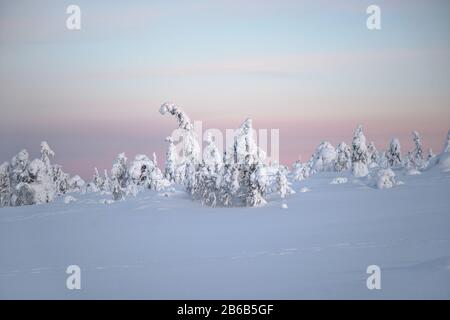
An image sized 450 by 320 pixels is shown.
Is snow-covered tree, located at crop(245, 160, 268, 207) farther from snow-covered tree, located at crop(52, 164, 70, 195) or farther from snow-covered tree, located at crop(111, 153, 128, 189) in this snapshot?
snow-covered tree, located at crop(52, 164, 70, 195)

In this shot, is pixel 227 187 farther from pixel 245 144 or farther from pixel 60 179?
pixel 60 179

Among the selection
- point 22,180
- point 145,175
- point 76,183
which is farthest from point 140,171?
point 76,183

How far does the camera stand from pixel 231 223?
17828mm

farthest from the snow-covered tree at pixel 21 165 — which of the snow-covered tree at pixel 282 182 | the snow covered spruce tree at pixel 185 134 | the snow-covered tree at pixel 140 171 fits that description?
the snow-covered tree at pixel 282 182

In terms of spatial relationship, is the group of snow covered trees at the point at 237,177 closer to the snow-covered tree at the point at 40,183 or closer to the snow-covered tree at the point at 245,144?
the snow-covered tree at the point at 245,144

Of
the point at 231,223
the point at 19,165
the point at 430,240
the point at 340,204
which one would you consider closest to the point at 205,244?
the point at 231,223

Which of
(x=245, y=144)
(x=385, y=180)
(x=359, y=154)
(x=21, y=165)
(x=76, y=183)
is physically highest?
(x=245, y=144)

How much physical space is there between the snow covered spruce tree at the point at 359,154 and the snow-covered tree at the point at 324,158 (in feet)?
46.4

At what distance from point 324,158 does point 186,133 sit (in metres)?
34.1

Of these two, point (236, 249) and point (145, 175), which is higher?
point (145, 175)

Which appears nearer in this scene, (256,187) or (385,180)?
(256,187)

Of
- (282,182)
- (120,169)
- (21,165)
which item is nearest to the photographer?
(282,182)

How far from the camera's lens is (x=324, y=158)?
189ft
